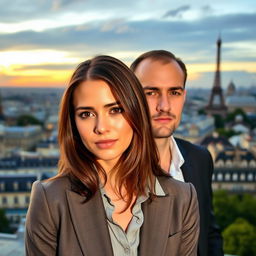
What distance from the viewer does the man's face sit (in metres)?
1.65

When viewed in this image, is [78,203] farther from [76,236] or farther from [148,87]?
[148,87]

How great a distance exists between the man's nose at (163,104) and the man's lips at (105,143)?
0.54 metres

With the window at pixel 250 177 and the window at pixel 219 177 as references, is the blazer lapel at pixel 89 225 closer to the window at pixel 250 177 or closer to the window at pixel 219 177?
the window at pixel 219 177

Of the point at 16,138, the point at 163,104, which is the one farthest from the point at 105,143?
the point at 16,138

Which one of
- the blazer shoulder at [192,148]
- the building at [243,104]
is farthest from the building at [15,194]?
the building at [243,104]

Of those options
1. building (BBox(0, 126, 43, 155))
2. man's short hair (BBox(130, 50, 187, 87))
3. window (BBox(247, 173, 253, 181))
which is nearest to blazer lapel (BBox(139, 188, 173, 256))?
man's short hair (BBox(130, 50, 187, 87))

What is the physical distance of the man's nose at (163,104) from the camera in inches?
64.6

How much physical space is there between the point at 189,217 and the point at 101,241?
292 mm

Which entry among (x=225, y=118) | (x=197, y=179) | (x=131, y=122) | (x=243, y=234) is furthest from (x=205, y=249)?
(x=225, y=118)

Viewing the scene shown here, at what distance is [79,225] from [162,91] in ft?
2.43

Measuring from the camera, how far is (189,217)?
4.03 feet

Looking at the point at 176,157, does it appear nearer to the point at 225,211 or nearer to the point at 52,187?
the point at 52,187

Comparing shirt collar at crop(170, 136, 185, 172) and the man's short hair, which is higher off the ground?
the man's short hair

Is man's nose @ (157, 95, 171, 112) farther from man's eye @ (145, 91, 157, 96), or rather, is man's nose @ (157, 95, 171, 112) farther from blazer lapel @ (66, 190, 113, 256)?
blazer lapel @ (66, 190, 113, 256)
